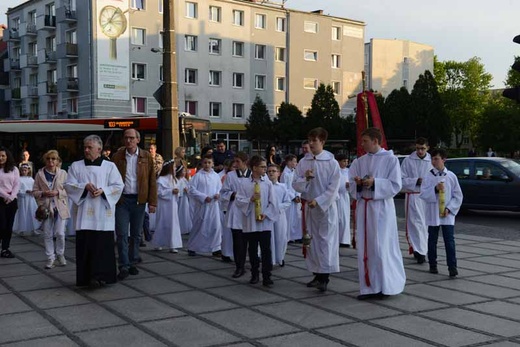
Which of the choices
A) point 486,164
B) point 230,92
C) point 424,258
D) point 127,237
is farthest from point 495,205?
point 230,92

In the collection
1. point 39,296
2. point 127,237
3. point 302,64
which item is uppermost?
point 302,64

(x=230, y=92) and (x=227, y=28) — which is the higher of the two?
(x=227, y=28)

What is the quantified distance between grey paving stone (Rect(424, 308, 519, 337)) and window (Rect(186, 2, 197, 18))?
4480 cm

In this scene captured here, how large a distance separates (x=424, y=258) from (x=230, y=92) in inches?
1685

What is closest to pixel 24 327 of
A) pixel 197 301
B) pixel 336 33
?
pixel 197 301

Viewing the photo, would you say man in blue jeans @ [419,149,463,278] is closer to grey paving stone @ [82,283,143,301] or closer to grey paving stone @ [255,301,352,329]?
grey paving stone @ [255,301,352,329]

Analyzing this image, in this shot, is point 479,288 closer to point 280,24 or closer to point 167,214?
point 167,214

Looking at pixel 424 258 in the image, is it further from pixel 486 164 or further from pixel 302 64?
pixel 302 64

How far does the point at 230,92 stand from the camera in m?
51.1

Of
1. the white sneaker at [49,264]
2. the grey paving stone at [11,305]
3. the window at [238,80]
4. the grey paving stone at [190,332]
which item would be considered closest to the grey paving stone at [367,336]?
the grey paving stone at [190,332]

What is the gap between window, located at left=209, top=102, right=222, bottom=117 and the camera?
50312 millimetres

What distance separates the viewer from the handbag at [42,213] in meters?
8.64

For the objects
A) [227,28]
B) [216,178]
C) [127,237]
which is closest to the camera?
[127,237]

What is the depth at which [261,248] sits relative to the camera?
7797mm
